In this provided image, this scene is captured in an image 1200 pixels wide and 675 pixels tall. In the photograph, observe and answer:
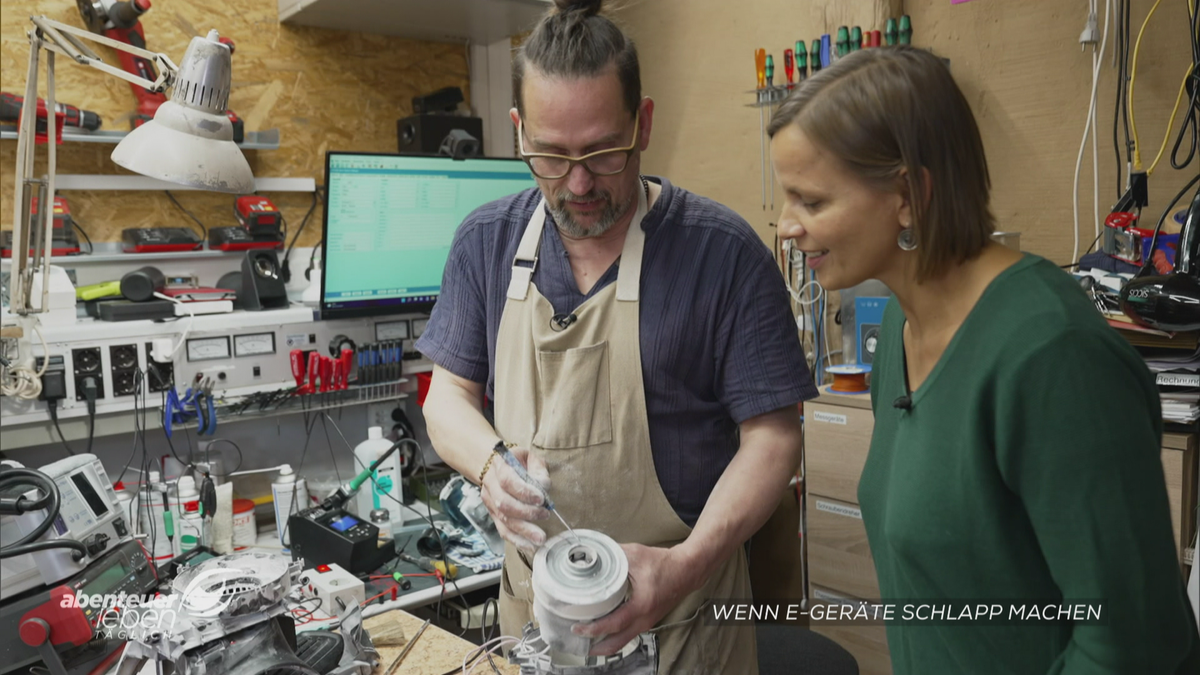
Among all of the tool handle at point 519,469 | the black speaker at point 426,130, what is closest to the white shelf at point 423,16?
the black speaker at point 426,130

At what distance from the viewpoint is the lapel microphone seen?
4.70 ft

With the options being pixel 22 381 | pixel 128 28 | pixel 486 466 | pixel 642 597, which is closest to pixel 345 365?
pixel 22 381

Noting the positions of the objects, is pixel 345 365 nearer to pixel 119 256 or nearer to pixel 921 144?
pixel 119 256

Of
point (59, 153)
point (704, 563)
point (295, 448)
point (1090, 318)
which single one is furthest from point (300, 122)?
point (1090, 318)

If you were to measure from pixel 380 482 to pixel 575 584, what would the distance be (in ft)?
5.38

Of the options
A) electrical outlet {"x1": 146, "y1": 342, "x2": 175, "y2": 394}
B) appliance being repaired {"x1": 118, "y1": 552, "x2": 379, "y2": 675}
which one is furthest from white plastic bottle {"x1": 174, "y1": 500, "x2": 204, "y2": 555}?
appliance being repaired {"x1": 118, "y1": 552, "x2": 379, "y2": 675}

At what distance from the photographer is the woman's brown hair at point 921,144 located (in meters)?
0.92

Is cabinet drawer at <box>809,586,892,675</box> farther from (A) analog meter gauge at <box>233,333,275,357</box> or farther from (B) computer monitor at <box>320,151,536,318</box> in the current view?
(A) analog meter gauge at <box>233,333,275,357</box>

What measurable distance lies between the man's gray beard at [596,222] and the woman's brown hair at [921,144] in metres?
0.49

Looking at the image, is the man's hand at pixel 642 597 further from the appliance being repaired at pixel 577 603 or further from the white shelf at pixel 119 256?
the white shelf at pixel 119 256

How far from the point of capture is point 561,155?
1.30 m

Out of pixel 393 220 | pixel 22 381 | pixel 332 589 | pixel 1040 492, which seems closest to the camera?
pixel 1040 492

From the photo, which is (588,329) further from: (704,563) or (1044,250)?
(1044,250)

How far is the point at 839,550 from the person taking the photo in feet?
8.80
